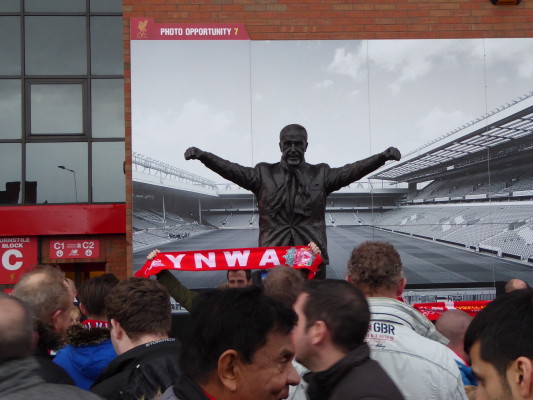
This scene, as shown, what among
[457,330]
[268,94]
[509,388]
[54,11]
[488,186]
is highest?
[54,11]

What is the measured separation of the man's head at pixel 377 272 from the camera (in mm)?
2793

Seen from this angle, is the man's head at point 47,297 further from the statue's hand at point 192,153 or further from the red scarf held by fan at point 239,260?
the statue's hand at point 192,153

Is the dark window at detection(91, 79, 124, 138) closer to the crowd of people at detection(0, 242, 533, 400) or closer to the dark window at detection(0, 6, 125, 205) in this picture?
the dark window at detection(0, 6, 125, 205)

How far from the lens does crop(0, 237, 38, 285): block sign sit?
10.1 metres

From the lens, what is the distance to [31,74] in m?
10.8

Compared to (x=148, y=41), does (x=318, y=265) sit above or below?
below

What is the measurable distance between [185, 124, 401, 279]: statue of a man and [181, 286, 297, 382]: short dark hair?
3.51 m

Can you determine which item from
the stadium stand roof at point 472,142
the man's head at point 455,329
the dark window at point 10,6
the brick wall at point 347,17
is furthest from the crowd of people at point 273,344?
the dark window at point 10,6

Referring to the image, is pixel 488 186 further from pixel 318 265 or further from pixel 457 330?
pixel 457 330

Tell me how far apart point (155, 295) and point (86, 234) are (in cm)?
777

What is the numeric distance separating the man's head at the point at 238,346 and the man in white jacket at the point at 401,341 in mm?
771

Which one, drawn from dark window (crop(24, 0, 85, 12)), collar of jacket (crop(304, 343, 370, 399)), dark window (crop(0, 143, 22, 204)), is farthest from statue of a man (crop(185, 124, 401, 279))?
dark window (crop(24, 0, 85, 12))

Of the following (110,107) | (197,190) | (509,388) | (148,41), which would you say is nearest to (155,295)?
(509,388)

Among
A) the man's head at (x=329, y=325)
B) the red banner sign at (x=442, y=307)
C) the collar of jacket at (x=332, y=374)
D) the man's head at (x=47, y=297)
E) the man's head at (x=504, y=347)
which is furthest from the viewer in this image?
the red banner sign at (x=442, y=307)
